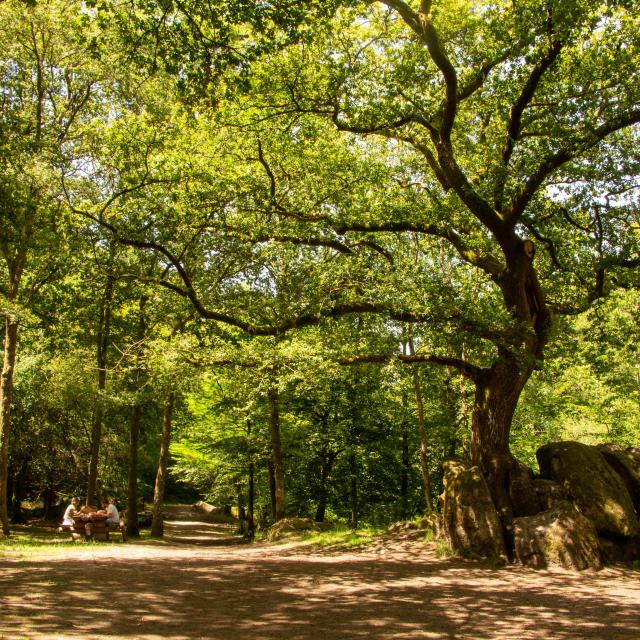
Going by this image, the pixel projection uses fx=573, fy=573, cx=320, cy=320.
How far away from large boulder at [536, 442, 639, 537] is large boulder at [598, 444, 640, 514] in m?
0.49

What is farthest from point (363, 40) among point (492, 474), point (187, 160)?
point (492, 474)

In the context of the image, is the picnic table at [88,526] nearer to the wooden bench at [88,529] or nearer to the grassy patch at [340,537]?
the wooden bench at [88,529]

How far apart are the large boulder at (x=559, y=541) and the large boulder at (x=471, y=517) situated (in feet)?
1.39

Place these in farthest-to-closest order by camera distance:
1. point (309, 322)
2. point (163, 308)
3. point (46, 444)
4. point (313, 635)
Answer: point (46, 444) < point (163, 308) < point (309, 322) < point (313, 635)

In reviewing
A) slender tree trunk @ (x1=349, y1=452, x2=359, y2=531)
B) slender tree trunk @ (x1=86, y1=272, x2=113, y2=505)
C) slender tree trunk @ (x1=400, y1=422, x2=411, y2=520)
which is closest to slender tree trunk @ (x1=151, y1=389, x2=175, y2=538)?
slender tree trunk @ (x1=86, y1=272, x2=113, y2=505)

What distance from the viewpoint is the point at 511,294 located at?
12859mm

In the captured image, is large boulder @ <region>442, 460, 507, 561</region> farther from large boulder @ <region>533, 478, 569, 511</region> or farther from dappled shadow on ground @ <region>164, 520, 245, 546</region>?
dappled shadow on ground @ <region>164, 520, 245, 546</region>

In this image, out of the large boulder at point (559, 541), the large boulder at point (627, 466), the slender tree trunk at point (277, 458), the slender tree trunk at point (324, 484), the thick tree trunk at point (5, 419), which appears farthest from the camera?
the slender tree trunk at point (324, 484)

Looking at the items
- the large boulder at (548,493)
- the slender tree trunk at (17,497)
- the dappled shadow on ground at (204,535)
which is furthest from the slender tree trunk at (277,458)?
the slender tree trunk at (17,497)

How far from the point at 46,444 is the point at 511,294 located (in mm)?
22661

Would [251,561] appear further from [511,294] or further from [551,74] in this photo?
[551,74]

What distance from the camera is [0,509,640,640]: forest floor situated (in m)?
5.97

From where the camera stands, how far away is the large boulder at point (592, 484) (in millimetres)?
11750

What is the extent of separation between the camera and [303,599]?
25.8ft
